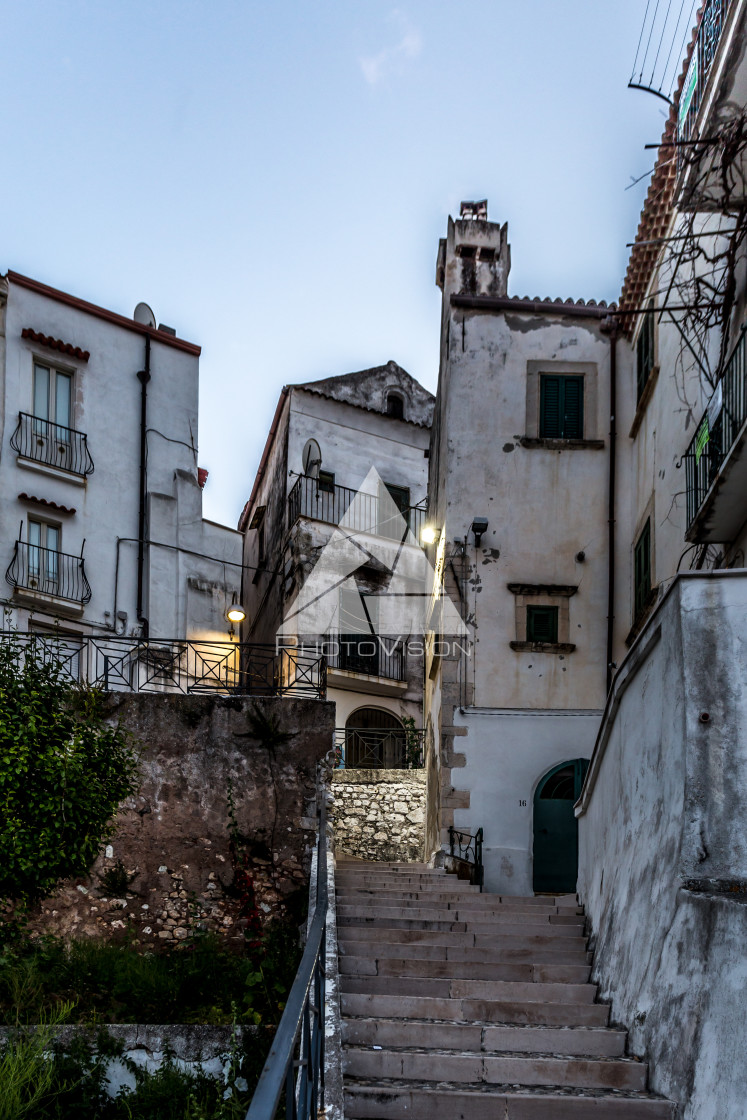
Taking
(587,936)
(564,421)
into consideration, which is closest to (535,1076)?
(587,936)

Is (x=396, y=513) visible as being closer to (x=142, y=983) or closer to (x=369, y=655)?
(x=369, y=655)

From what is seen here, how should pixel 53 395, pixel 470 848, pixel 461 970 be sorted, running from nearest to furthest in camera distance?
pixel 461 970
pixel 470 848
pixel 53 395

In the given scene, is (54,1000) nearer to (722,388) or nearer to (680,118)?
(722,388)

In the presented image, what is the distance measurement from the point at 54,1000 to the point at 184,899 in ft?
8.96

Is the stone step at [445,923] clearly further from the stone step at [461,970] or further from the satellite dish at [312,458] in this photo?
the satellite dish at [312,458]

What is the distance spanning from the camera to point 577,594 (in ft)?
57.9

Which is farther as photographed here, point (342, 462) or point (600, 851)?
point (342, 462)

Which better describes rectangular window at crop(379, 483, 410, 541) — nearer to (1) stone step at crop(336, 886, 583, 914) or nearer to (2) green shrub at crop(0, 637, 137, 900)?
(2) green shrub at crop(0, 637, 137, 900)

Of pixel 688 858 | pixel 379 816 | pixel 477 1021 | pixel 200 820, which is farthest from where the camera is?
pixel 379 816

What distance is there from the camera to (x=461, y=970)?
834cm

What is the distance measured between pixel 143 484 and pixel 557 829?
36.8ft

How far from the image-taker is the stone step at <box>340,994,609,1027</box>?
7.53m

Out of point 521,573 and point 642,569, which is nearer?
point 642,569

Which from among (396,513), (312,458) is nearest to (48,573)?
(312,458)
